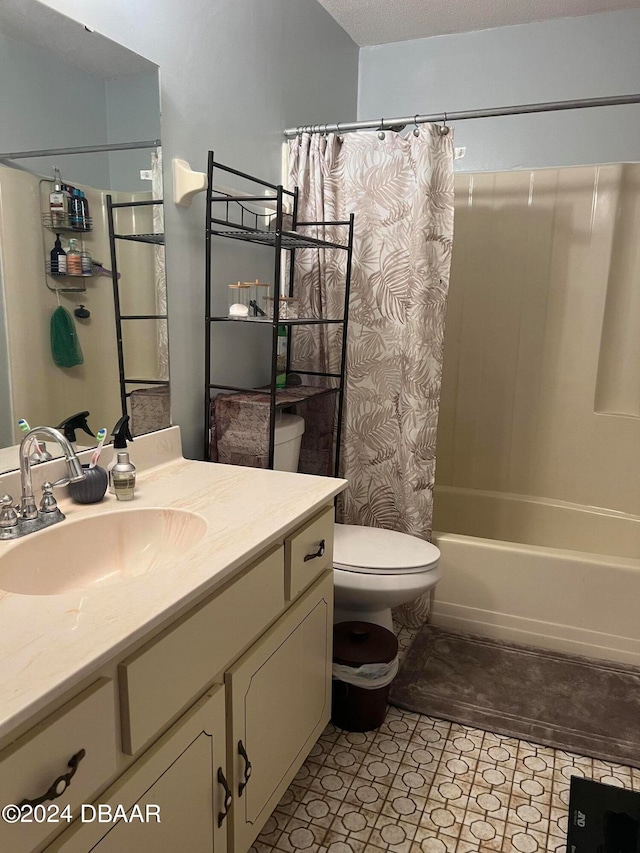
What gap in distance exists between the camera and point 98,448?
4.98 ft

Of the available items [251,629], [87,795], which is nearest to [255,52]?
[251,629]

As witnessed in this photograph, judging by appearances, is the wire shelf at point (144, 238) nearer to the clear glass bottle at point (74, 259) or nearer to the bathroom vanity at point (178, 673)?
the clear glass bottle at point (74, 259)

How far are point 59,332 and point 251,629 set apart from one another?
77cm

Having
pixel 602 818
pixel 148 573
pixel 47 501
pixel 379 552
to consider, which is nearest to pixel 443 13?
pixel 379 552

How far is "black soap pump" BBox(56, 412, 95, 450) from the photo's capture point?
1.50 meters

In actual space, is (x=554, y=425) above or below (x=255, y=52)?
below

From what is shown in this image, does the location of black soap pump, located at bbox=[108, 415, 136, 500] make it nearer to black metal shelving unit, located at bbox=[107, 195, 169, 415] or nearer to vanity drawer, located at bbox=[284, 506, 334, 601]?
black metal shelving unit, located at bbox=[107, 195, 169, 415]

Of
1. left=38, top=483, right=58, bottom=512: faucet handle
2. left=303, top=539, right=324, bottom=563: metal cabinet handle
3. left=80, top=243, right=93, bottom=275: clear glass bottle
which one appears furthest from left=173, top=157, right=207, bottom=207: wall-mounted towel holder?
left=303, top=539, right=324, bottom=563: metal cabinet handle

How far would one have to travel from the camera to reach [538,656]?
2316mm

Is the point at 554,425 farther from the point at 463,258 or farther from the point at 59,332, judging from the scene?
the point at 59,332

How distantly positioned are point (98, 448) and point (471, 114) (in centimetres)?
163

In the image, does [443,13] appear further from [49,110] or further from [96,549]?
[96,549]

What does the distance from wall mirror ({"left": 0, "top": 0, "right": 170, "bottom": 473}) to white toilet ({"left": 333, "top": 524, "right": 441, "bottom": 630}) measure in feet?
2.42

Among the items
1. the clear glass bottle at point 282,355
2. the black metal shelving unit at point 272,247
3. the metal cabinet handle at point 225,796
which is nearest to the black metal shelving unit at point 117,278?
the black metal shelving unit at point 272,247
